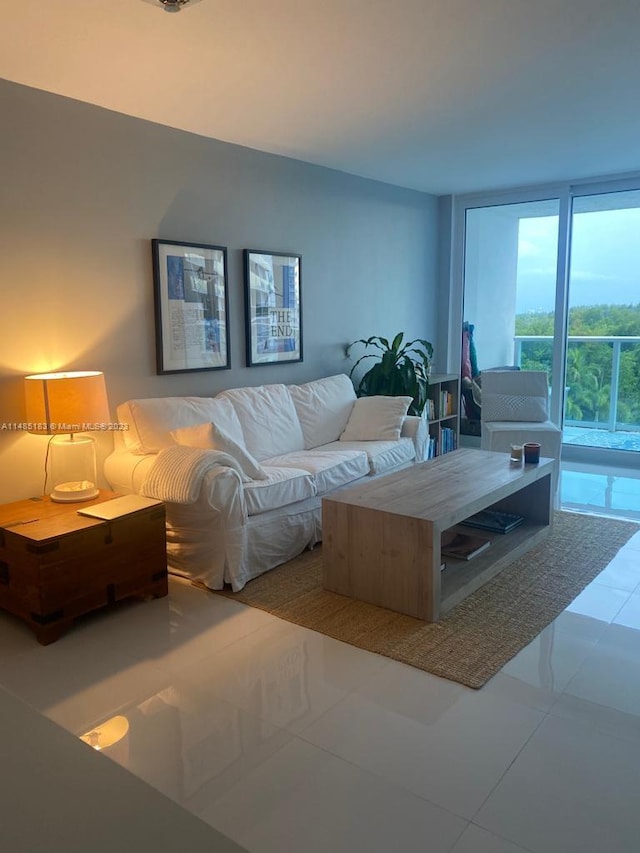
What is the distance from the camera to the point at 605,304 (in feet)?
19.0

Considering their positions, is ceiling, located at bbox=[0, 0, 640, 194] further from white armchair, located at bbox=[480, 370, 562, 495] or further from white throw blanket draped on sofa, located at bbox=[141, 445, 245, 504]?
white armchair, located at bbox=[480, 370, 562, 495]

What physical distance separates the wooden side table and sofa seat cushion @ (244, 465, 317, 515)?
47 centimetres

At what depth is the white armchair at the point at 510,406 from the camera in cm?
528

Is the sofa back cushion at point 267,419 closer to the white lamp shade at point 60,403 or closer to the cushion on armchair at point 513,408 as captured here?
the white lamp shade at point 60,403

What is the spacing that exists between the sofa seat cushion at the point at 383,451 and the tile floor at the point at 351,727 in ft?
5.08

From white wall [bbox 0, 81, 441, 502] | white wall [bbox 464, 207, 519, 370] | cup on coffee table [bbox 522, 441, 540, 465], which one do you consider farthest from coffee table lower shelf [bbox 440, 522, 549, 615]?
white wall [bbox 464, 207, 519, 370]

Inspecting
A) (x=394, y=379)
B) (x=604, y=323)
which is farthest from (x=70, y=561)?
(x=604, y=323)

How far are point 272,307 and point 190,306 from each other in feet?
2.45

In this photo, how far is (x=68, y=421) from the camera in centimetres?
304

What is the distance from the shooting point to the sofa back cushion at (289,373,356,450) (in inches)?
180

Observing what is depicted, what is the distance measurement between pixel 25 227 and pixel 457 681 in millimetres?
2800

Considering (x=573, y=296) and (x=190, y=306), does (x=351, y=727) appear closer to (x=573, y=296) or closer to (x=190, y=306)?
(x=190, y=306)

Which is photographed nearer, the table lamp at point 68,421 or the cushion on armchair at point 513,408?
the table lamp at point 68,421

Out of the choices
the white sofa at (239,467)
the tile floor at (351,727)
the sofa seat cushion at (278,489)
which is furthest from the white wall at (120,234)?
the tile floor at (351,727)
